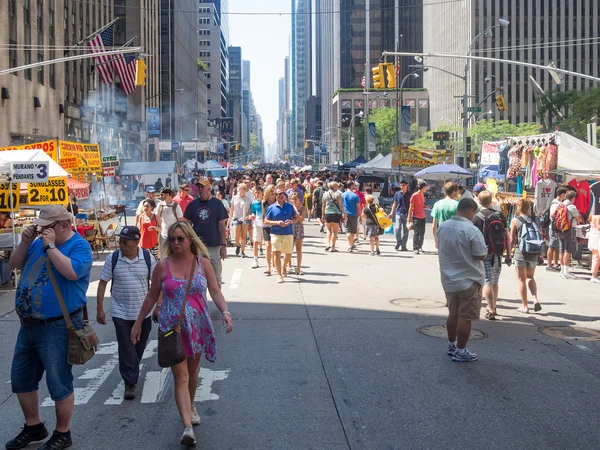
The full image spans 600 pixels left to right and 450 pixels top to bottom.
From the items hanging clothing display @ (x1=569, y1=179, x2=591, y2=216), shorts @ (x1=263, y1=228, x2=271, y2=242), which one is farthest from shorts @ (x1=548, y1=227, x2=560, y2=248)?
shorts @ (x1=263, y1=228, x2=271, y2=242)

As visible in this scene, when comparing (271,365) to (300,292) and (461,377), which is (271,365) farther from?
(300,292)

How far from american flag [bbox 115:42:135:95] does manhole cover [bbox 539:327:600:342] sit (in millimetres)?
30009

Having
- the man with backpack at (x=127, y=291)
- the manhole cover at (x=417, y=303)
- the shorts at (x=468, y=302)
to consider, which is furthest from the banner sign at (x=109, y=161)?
the shorts at (x=468, y=302)

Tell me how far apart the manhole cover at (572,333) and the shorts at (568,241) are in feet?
16.2

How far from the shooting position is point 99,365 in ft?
25.0

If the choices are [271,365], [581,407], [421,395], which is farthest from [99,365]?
[581,407]

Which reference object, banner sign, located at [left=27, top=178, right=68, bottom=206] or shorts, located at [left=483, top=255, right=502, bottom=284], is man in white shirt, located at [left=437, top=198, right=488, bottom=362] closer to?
shorts, located at [left=483, top=255, right=502, bottom=284]

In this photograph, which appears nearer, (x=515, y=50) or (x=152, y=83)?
(x=152, y=83)

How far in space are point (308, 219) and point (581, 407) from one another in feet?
78.8

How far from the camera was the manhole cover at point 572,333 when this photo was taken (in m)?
8.96

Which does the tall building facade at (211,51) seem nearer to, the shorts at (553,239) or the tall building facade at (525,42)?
the tall building facade at (525,42)

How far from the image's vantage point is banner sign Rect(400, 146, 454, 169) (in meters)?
34.7

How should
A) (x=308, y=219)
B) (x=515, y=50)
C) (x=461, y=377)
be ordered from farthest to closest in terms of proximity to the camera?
(x=515, y=50) < (x=308, y=219) < (x=461, y=377)

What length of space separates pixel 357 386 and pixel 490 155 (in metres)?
15.8
